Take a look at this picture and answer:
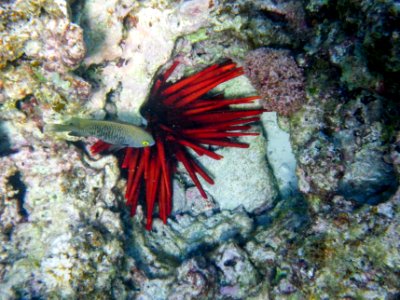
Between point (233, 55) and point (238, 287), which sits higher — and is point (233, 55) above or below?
above

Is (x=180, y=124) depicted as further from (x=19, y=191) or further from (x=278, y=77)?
(x=19, y=191)

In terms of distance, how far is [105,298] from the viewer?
132 inches

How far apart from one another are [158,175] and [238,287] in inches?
65.5

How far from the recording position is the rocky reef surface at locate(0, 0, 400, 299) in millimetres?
2658

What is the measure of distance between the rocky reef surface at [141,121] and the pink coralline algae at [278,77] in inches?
0.6

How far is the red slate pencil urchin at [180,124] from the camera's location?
3.97 metres

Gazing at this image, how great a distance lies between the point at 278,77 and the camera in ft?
11.2

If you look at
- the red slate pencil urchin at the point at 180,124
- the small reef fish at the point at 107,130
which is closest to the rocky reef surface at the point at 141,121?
the red slate pencil urchin at the point at 180,124

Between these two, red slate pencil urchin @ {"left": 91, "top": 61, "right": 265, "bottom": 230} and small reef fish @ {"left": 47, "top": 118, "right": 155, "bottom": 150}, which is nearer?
small reef fish @ {"left": 47, "top": 118, "right": 155, "bottom": 150}

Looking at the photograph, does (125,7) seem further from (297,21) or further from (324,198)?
(324,198)

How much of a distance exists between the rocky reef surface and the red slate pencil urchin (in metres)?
0.19

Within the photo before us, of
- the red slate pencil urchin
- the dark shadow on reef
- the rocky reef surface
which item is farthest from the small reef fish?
the dark shadow on reef

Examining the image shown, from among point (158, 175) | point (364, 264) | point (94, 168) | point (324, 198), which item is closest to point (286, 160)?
point (324, 198)

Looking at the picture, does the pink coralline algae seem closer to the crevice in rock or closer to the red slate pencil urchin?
the red slate pencil urchin
